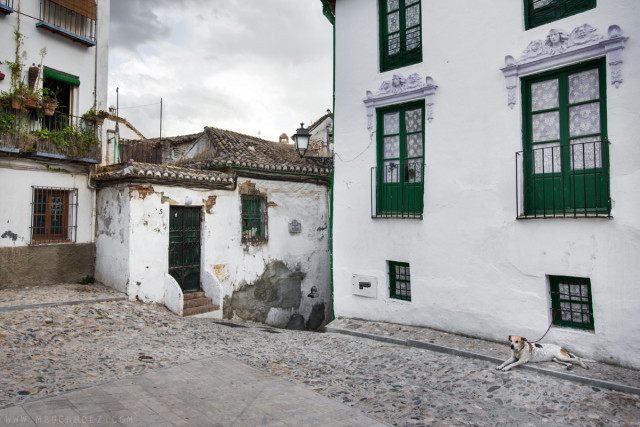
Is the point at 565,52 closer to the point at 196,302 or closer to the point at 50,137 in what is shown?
the point at 196,302

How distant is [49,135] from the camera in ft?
32.0

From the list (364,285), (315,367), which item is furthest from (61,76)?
(315,367)

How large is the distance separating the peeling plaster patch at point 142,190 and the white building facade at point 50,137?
1780 mm

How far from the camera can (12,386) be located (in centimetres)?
502

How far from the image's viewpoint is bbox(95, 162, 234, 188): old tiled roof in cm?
938

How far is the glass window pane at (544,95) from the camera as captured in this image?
6.51 metres

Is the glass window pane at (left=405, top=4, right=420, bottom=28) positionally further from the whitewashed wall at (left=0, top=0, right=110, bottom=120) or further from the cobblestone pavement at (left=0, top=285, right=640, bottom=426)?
the whitewashed wall at (left=0, top=0, right=110, bottom=120)

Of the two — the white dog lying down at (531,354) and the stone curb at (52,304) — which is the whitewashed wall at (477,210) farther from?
the stone curb at (52,304)

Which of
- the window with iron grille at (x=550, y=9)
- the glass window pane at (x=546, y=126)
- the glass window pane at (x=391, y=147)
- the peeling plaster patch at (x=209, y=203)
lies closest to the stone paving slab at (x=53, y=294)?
the peeling plaster patch at (x=209, y=203)

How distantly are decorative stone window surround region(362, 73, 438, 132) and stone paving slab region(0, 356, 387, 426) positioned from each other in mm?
5207

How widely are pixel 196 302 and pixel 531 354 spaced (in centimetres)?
731

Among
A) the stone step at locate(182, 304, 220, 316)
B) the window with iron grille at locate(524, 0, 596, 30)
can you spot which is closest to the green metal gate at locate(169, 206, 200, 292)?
the stone step at locate(182, 304, 220, 316)

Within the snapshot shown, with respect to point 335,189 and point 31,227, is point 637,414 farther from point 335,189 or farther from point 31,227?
point 31,227

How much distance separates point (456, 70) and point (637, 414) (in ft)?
18.2
